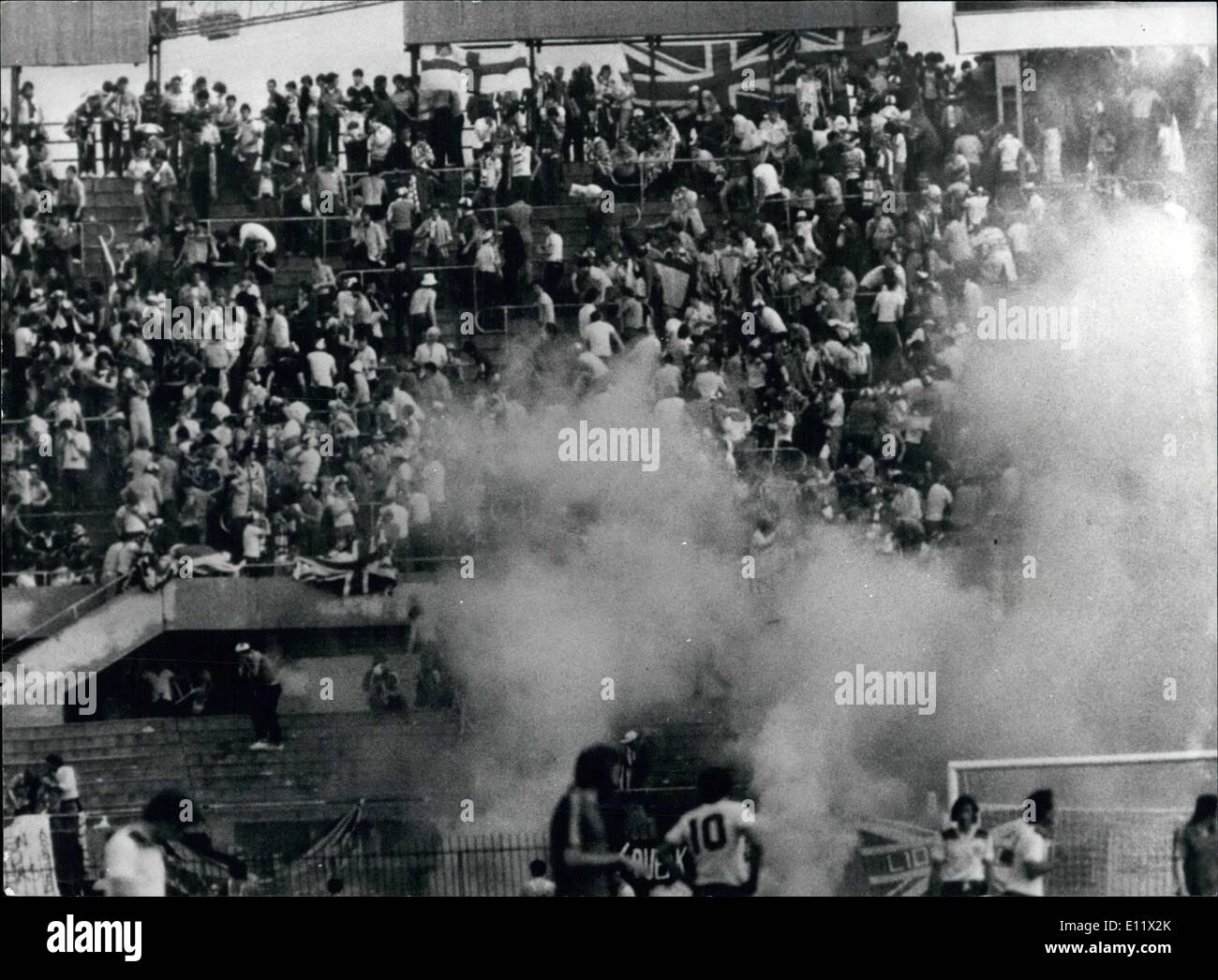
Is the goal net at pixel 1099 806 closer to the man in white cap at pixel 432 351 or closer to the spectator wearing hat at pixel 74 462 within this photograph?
the man in white cap at pixel 432 351

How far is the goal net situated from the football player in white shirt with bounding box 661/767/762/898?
0.80 meters

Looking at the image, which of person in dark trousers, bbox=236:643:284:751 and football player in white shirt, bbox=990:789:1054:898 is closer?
football player in white shirt, bbox=990:789:1054:898

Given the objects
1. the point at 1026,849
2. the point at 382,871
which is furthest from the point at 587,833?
the point at 1026,849

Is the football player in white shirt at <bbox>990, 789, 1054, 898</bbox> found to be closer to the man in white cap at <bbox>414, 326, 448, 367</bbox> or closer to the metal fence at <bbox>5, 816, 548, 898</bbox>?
the metal fence at <bbox>5, 816, 548, 898</bbox>

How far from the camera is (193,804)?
7.18m

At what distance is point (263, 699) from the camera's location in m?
7.26

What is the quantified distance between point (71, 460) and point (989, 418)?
12.2 ft

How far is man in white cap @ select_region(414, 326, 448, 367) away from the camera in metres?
7.32

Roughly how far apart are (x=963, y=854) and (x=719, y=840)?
0.94 m

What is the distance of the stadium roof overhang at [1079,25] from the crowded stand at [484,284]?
0.11m

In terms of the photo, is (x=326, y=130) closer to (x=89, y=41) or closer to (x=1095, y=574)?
(x=89, y=41)

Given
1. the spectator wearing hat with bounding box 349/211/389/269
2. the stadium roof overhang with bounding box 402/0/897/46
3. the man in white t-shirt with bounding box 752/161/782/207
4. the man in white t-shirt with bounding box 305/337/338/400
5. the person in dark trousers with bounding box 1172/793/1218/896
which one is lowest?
the person in dark trousers with bounding box 1172/793/1218/896

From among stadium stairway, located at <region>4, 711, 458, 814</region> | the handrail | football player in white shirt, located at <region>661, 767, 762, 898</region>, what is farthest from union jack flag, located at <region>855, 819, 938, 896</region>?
the handrail
